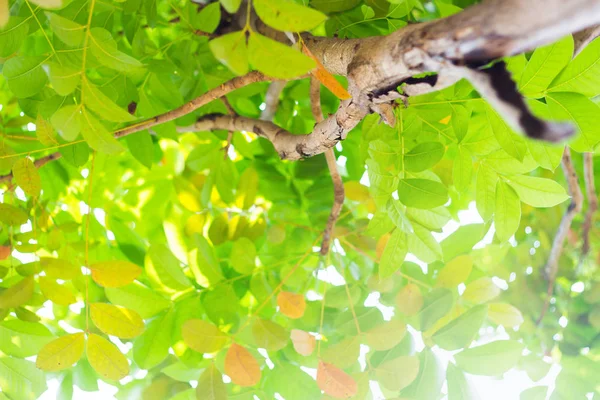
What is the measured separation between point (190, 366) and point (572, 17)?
81cm

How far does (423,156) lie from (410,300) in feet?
0.98

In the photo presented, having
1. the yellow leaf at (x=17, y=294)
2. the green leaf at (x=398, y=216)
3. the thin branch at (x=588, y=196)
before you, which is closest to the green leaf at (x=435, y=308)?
the green leaf at (x=398, y=216)

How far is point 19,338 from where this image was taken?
0.78 metres

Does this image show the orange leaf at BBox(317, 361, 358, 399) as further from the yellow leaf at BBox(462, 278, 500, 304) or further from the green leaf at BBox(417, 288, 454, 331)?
the yellow leaf at BBox(462, 278, 500, 304)

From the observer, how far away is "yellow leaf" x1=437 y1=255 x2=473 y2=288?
0.86 m

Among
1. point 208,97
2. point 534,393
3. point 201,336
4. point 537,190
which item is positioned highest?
point 208,97

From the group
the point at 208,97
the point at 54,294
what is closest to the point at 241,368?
the point at 54,294

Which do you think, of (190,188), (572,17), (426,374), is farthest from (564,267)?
(572,17)

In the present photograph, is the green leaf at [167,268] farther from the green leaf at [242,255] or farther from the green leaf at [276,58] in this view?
the green leaf at [276,58]

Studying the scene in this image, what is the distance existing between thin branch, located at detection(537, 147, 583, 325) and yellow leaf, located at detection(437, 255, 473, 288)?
363mm

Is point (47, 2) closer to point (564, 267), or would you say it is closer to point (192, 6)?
point (192, 6)

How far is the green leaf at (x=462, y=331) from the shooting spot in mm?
792

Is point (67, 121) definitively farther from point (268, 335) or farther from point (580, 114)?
point (580, 114)

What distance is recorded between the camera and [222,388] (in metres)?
0.76
